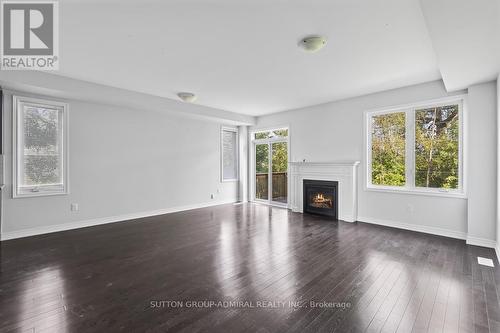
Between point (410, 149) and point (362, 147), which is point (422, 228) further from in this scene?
point (362, 147)

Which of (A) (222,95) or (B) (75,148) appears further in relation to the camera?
(A) (222,95)

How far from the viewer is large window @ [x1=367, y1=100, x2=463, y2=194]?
4074 mm

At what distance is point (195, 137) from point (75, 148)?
274 cm

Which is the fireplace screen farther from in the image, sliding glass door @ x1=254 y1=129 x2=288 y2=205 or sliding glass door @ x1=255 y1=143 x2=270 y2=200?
sliding glass door @ x1=255 y1=143 x2=270 y2=200

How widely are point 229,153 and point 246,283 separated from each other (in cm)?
536

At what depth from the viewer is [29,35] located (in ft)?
8.77

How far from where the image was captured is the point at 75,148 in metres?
4.59

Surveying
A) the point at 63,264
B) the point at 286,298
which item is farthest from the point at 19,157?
the point at 286,298

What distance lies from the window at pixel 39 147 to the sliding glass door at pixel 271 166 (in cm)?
481

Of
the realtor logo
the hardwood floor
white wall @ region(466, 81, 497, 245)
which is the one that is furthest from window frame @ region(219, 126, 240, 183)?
white wall @ region(466, 81, 497, 245)

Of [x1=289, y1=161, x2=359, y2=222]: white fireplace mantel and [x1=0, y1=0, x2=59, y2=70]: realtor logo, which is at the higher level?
[x1=0, y1=0, x2=59, y2=70]: realtor logo

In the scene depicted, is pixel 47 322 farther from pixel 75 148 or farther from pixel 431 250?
pixel 431 250

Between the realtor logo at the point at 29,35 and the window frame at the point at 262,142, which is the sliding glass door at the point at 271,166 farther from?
the realtor logo at the point at 29,35

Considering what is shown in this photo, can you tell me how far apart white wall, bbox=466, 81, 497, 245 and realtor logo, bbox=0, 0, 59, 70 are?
5384mm
